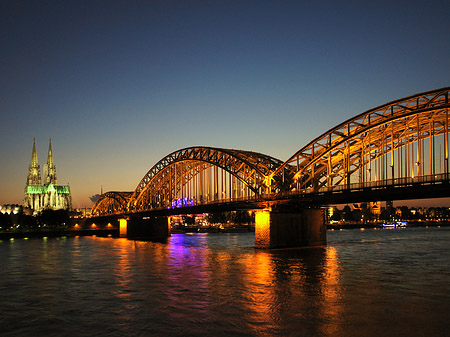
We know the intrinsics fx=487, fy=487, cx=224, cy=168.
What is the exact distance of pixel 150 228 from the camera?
128m

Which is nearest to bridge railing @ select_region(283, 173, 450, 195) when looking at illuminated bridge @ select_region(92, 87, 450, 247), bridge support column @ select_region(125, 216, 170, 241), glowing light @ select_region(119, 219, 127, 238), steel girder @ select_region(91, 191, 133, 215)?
illuminated bridge @ select_region(92, 87, 450, 247)

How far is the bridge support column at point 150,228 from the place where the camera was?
128 metres

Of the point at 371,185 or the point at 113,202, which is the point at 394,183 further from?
the point at 113,202

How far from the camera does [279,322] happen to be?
23594mm

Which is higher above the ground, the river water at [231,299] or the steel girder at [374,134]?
the steel girder at [374,134]

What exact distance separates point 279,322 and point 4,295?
66.5ft

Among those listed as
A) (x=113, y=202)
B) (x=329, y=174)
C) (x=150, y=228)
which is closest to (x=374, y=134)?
(x=329, y=174)

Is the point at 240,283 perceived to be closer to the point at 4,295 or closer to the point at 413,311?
the point at 413,311

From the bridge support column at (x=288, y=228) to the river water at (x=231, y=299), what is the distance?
14.7m

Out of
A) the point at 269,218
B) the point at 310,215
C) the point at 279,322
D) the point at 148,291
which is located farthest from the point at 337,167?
the point at 279,322

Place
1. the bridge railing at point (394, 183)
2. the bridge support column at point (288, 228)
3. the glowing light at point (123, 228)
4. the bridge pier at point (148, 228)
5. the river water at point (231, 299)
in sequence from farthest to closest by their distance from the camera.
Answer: the glowing light at point (123, 228)
the bridge pier at point (148, 228)
the bridge support column at point (288, 228)
the bridge railing at point (394, 183)
the river water at point (231, 299)

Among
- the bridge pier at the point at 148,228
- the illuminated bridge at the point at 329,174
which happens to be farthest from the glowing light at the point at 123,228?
the illuminated bridge at the point at 329,174

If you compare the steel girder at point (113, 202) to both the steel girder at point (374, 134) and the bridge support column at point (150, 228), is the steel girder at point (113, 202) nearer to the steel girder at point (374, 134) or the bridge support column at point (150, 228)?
the bridge support column at point (150, 228)

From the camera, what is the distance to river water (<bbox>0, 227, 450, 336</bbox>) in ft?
→ 75.4
